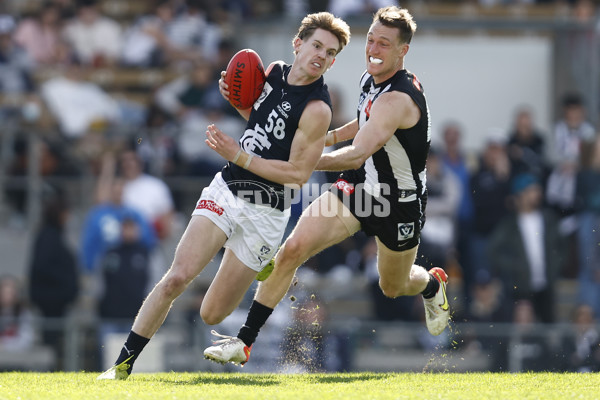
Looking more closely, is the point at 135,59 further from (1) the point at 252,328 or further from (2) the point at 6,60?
(1) the point at 252,328

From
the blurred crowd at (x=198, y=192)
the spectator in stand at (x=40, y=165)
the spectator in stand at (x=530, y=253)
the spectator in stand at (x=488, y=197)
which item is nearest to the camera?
the blurred crowd at (x=198, y=192)

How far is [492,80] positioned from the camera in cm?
1427

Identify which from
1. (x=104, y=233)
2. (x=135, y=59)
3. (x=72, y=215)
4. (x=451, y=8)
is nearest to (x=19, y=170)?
(x=72, y=215)

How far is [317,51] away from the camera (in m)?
7.63

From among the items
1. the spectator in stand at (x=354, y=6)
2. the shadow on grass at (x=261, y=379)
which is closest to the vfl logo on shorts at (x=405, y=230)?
the shadow on grass at (x=261, y=379)

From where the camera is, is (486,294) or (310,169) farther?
(486,294)

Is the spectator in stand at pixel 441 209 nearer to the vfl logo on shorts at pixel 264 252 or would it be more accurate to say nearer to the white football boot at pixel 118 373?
the vfl logo on shorts at pixel 264 252

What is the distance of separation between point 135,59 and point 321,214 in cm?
764

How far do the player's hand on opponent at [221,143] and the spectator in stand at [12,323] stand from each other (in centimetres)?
438

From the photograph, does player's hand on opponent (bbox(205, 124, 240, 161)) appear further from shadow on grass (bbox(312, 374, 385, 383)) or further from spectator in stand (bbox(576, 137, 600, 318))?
spectator in stand (bbox(576, 137, 600, 318))

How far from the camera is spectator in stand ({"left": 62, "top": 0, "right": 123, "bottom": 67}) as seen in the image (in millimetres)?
14758

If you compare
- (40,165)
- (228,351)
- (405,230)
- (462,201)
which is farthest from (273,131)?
(40,165)

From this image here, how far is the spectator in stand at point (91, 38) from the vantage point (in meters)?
14.8

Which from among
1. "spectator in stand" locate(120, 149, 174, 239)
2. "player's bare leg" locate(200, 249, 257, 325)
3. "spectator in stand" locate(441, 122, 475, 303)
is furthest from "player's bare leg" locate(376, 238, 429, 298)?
"spectator in stand" locate(120, 149, 174, 239)
